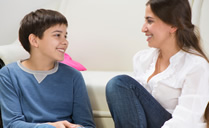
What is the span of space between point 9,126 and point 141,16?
109 cm

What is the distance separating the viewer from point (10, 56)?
1.66m

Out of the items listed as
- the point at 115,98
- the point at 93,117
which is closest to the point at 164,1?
the point at 115,98

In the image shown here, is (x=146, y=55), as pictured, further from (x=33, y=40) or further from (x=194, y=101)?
(x=33, y=40)

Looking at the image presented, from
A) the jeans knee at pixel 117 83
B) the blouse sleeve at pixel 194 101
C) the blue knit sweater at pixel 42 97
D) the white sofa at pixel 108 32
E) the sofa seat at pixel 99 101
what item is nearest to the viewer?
the blouse sleeve at pixel 194 101

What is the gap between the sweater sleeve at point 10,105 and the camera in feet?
4.25

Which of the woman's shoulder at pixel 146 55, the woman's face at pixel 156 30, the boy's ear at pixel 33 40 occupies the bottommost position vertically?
the woman's shoulder at pixel 146 55

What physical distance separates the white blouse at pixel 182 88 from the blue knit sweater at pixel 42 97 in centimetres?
31

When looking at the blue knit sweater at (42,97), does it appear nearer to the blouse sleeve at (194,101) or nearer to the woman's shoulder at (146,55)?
the woman's shoulder at (146,55)

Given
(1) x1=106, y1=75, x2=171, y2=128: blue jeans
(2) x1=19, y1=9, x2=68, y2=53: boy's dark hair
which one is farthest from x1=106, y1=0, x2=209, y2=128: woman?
(2) x1=19, y1=9, x2=68, y2=53: boy's dark hair

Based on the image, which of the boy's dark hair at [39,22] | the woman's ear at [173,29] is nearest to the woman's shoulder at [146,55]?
the woman's ear at [173,29]

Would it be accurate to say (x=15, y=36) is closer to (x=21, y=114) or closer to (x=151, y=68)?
(x=21, y=114)

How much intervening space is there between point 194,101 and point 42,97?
68 cm

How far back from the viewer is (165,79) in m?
1.24

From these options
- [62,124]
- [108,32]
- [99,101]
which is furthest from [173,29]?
[108,32]
